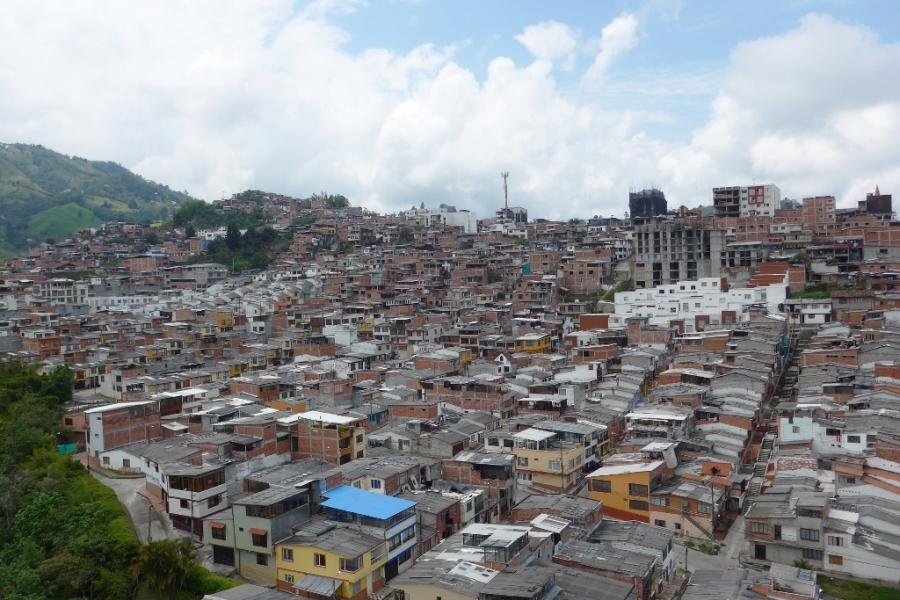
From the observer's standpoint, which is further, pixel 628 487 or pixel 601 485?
pixel 601 485

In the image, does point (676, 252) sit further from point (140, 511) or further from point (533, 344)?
point (140, 511)

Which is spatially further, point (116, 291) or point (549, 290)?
point (116, 291)

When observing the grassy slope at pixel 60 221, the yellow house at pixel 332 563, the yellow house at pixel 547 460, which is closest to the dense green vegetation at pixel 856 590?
the yellow house at pixel 547 460

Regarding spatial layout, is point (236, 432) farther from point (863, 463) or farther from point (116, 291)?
point (116, 291)

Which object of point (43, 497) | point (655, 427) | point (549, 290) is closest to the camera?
point (43, 497)

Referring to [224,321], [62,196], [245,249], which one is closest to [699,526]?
[224,321]

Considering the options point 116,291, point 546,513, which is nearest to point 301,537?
point 546,513
